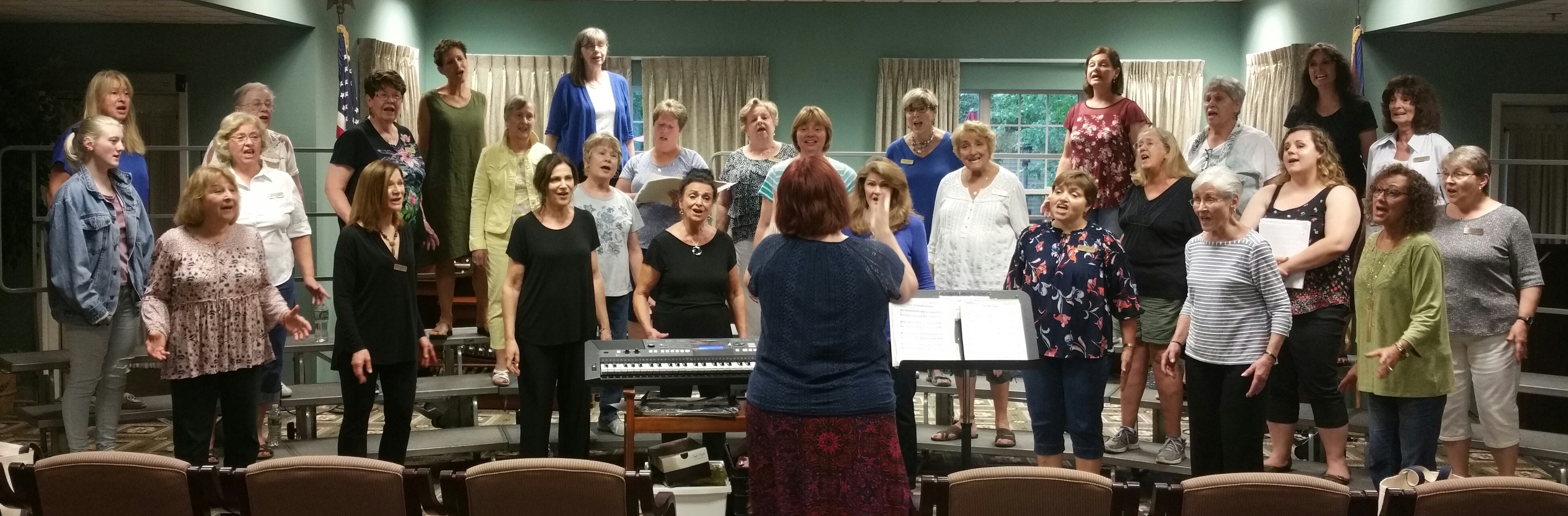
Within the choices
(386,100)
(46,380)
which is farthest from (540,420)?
(46,380)

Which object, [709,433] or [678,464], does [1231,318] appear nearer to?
[678,464]

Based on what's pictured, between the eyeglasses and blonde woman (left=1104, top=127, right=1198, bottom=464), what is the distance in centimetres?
70

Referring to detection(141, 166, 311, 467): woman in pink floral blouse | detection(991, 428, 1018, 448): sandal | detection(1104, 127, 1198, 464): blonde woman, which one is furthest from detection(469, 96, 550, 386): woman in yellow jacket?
detection(1104, 127, 1198, 464): blonde woman

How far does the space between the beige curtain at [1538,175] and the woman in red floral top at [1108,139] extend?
442cm

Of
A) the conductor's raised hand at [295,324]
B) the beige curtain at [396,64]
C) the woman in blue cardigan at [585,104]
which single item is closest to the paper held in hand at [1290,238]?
the woman in blue cardigan at [585,104]

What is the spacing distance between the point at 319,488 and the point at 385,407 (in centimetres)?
152

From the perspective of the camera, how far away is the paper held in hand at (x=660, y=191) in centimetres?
529

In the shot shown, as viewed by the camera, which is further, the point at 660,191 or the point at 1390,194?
the point at 660,191

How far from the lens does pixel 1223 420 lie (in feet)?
13.6

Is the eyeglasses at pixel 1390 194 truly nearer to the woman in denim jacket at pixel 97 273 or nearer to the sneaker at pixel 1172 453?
the sneaker at pixel 1172 453

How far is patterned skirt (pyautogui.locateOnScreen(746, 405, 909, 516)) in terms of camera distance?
2969mm

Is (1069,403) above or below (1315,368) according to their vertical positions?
below

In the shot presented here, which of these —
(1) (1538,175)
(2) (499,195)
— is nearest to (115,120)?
(2) (499,195)

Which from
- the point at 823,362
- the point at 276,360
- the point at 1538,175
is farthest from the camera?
the point at 1538,175
